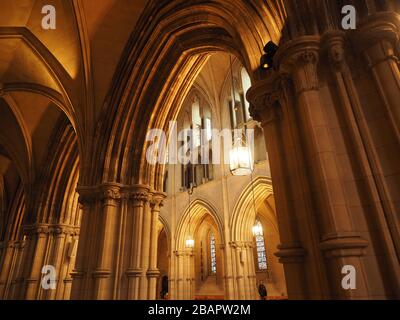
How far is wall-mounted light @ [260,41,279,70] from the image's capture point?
3.33m

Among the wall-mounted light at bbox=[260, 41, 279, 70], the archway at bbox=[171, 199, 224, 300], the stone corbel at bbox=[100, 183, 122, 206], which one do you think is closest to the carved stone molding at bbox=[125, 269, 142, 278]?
the stone corbel at bbox=[100, 183, 122, 206]

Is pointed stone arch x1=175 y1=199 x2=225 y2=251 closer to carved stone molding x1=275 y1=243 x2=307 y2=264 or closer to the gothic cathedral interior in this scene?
the gothic cathedral interior

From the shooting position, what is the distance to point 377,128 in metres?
2.58

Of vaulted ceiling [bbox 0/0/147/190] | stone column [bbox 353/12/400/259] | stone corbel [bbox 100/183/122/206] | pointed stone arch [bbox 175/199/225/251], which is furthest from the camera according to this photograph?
pointed stone arch [bbox 175/199/225/251]

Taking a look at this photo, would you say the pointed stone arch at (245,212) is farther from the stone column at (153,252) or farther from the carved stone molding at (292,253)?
the carved stone molding at (292,253)

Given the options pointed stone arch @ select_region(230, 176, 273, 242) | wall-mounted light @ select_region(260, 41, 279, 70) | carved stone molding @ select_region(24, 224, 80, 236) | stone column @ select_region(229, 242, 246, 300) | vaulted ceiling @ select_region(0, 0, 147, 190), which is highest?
vaulted ceiling @ select_region(0, 0, 147, 190)

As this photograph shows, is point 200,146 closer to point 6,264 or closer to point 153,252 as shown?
point 153,252

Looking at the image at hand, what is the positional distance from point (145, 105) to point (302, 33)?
17.9 ft

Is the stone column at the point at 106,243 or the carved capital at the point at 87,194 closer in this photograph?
the stone column at the point at 106,243

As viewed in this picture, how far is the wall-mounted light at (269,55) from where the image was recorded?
3.33 metres

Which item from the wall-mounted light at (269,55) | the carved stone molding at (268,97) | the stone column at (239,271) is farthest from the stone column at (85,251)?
the stone column at (239,271)

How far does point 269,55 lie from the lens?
133 inches
